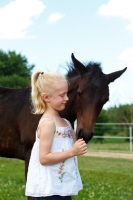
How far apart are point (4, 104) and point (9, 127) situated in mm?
366

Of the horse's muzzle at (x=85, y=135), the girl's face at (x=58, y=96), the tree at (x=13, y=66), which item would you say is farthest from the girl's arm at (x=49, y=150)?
the tree at (x=13, y=66)

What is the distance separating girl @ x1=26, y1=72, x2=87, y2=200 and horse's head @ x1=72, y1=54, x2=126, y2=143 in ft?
4.01

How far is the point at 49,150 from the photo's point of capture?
9.93ft

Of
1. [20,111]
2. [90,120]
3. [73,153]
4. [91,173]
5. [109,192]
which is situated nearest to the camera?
[73,153]

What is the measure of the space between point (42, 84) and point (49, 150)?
49 cm

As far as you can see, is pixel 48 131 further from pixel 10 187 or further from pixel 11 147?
pixel 10 187

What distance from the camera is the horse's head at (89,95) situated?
14.5 feet

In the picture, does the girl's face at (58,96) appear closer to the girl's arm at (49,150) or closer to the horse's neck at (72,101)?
the girl's arm at (49,150)

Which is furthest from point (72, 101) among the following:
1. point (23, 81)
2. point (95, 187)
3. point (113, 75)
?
point (23, 81)

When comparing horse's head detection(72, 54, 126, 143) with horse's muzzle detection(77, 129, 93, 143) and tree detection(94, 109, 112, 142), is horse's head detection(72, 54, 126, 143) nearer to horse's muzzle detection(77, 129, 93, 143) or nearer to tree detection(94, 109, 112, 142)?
horse's muzzle detection(77, 129, 93, 143)

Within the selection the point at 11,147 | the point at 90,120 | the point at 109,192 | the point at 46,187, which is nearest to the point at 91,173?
the point at 109,192

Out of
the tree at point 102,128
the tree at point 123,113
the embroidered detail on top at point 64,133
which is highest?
the tree at point 123,113

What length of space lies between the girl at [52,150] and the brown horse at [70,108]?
1226 mm

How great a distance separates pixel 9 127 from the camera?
5.88 metres
